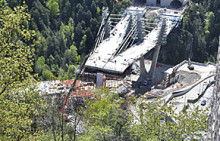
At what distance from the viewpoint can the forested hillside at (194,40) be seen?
240ft

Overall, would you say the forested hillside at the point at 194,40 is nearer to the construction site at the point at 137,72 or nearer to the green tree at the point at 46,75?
the construction site at the point at 137,72

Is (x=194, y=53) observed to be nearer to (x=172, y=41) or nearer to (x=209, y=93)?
(x=172, y=41)

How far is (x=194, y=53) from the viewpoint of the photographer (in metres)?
74.3

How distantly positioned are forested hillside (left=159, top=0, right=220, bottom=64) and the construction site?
2405 mm

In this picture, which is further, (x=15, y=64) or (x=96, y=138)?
(x=96, y=138)

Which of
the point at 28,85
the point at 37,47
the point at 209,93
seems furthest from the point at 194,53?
the point at 28,85

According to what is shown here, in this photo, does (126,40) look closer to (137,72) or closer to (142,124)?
(137,72)

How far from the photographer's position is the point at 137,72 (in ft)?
216

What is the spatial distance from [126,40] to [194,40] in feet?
62.7

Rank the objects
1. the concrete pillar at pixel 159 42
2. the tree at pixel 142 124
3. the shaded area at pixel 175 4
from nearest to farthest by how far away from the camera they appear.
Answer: the tree at pixel 142 124, the concrete pillar at pixel 159 42, the shaded area at pixel 175 4

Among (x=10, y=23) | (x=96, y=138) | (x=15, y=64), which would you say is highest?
(x=10, y=23)

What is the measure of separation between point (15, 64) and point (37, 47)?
5153 cm

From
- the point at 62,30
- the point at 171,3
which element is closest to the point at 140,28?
the point at 62,30

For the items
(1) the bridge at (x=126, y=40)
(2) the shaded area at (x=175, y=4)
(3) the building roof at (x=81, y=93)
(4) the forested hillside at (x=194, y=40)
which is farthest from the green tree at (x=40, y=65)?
(2) the shaded area at (x=175, y=4)
